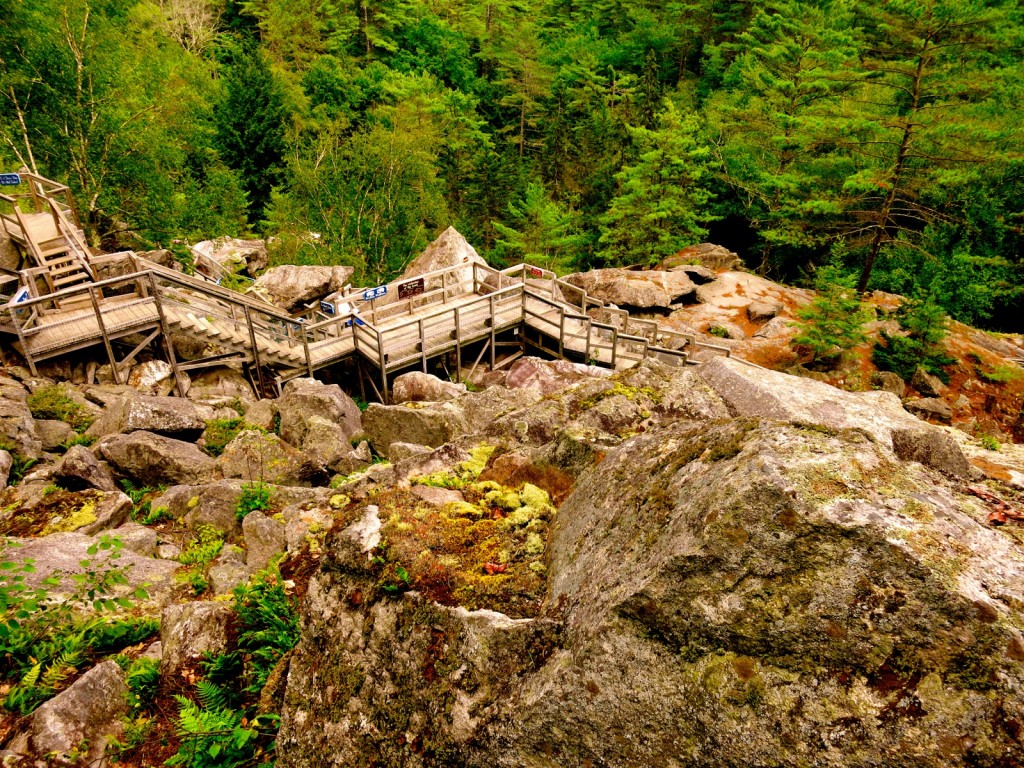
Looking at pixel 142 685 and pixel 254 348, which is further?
pixel 254 348

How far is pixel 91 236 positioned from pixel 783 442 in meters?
23.3

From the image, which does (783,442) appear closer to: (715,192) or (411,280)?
(411,280)

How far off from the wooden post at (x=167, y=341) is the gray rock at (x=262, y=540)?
9712 millimetres

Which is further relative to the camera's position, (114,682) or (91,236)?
(91,236)

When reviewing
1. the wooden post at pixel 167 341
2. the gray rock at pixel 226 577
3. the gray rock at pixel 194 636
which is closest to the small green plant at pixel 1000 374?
the gray rock at pixel 226 577

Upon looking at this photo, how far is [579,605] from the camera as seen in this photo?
2.86 meters

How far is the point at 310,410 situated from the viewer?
39.1ft

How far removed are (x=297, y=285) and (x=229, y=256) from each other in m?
5.72

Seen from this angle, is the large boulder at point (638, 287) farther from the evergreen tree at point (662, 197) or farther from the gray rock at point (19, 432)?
the gray rock at point (19, 432)

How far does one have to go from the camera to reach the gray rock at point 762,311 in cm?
2348

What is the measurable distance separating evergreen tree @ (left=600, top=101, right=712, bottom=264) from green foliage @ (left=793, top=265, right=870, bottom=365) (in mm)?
10817

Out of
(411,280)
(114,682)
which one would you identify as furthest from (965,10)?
(114,682)

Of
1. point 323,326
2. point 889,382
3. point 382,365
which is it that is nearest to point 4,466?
point 382,365

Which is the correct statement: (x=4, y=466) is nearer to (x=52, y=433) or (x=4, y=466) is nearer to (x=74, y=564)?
(x=52, y=433)
